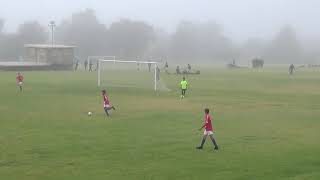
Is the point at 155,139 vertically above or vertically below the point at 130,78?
below

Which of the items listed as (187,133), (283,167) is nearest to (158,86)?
(187,133)

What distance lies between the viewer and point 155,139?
2294cm

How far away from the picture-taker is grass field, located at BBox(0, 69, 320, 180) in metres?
17.0

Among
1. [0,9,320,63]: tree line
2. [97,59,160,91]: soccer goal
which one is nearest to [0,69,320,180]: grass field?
[97,59,160,91]: soccer goal

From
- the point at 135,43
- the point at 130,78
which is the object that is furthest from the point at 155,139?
the point at 135,43

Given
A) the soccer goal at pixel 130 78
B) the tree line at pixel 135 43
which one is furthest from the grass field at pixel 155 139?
the tree line at pixel 135 43

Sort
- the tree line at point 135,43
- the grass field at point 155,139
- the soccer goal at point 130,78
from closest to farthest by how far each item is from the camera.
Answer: the grass field at point 155,139 < the soccer goal at point 130,78 < the tree line at point 135,43

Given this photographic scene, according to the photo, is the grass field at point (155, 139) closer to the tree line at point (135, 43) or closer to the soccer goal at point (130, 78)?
the soccer goal at point (130, 78)

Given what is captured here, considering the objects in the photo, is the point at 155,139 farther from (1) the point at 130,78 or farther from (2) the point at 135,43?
(2) the point at 135,43

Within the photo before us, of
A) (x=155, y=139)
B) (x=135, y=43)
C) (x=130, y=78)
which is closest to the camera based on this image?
(x=155, y=139)

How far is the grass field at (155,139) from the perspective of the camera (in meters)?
17.0

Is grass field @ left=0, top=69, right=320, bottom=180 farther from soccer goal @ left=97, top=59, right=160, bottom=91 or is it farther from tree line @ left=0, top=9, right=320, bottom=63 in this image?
tree line @ left=0, top=9, right=320, bottom=63

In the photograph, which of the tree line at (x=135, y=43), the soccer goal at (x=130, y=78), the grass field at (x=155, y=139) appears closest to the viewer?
the grass field at (x=155, y=139)

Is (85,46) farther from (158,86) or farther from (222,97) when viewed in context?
(222,97)
